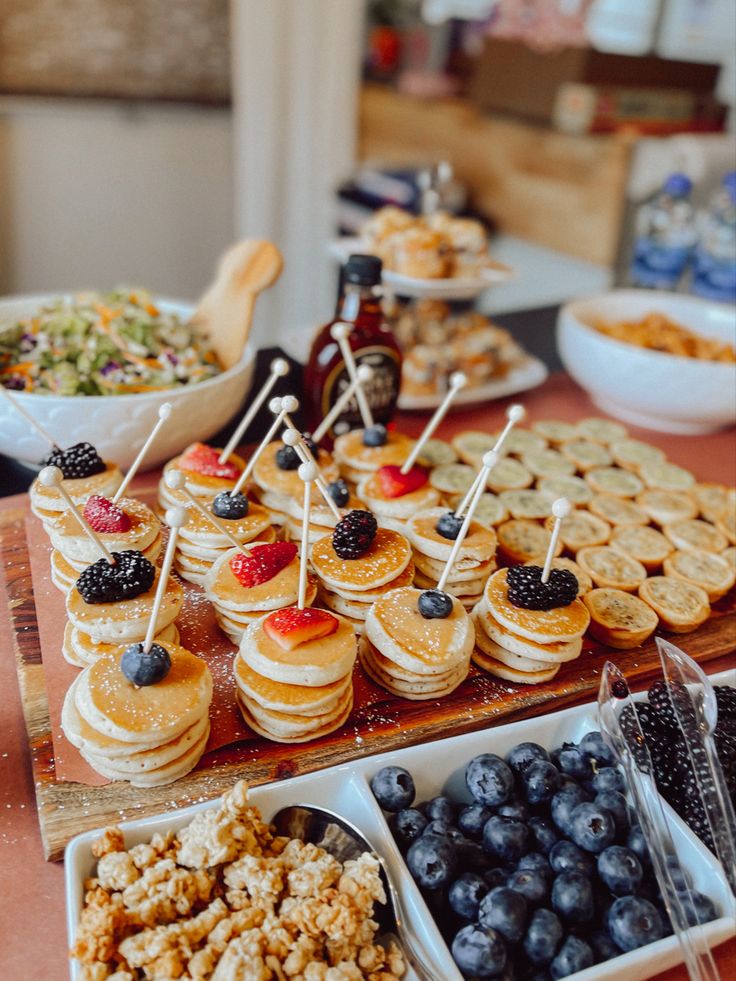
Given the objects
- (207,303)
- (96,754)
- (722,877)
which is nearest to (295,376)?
(207,303)

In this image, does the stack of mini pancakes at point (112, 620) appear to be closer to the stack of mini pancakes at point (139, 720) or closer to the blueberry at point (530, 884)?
the stack of mini pancakes at point (139, 720)

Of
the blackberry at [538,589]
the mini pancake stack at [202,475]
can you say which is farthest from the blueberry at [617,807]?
the mini pancake stack at [202,475]

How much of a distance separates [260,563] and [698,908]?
0.81 m

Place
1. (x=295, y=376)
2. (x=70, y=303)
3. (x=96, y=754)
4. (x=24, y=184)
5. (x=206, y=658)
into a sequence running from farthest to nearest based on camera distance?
(x=24, y=184), (x=295, y=376), (x=70, y=303), (x=206, y=658), (x=96, y=754)

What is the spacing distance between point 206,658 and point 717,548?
1125 millimetres

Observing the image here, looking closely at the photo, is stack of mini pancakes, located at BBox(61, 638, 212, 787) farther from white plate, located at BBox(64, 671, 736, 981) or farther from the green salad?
the green salad

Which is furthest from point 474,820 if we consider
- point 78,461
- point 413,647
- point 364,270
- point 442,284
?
point 442,284

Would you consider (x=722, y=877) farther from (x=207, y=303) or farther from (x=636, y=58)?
(x=636, y=58)

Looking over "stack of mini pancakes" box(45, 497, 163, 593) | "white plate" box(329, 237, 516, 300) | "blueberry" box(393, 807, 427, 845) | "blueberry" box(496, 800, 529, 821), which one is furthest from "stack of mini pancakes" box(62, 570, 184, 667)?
"white plate" box(329, 237, 516, 300)

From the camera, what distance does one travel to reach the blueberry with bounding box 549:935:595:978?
99cm

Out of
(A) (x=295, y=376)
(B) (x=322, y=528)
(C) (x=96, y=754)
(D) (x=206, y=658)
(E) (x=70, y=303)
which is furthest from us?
(A) (x=295, y=376)

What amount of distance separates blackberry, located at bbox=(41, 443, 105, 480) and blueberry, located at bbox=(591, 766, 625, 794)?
3.58 feet

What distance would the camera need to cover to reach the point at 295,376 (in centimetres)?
248

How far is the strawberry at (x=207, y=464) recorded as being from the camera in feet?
5.60
